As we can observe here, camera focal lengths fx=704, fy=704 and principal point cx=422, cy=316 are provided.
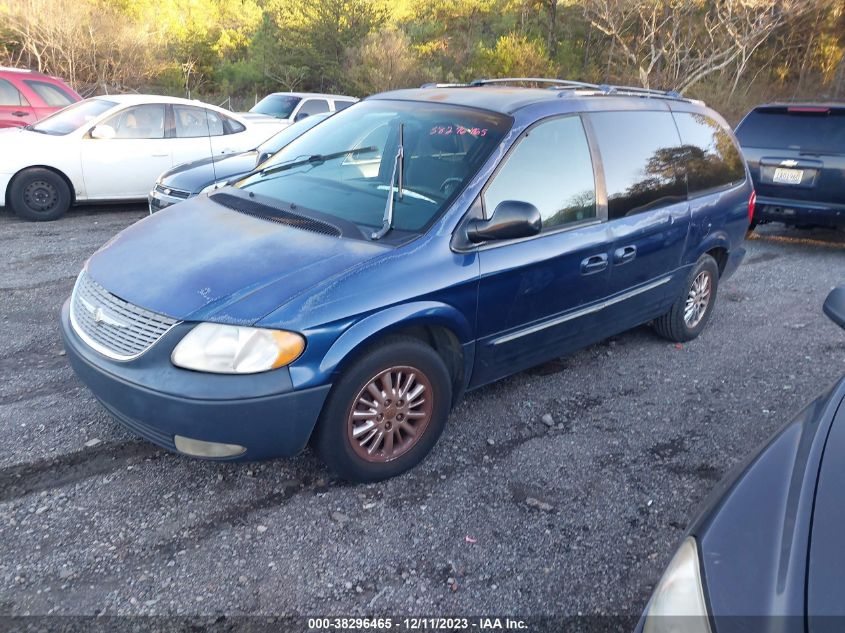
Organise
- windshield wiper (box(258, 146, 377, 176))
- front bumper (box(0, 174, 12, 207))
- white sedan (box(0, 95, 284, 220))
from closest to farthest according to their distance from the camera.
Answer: windshield wiper (box(258, 146, 377, 176)), front bumper (box(0, 174, 12, 207)), white sedan (box(0, 95, 284, 220))

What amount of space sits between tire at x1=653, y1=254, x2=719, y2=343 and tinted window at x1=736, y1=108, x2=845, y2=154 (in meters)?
3.60

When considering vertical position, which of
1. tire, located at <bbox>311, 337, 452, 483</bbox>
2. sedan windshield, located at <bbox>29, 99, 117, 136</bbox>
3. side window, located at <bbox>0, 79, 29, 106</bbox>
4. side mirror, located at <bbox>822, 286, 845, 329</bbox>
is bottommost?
tire, located at <bbox>311, 337, 452, 483</bbox>

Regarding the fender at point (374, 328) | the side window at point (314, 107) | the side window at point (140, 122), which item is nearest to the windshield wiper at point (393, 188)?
the fender at point (374, 328)

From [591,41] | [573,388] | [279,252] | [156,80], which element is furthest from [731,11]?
[279,252]

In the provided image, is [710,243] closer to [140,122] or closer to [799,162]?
[799,162]


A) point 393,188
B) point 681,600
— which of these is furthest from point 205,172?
point 681,600

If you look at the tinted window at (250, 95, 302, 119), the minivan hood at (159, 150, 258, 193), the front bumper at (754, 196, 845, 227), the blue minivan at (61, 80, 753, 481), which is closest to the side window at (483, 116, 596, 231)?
the blue minivan at (61, 80, 753, 481)

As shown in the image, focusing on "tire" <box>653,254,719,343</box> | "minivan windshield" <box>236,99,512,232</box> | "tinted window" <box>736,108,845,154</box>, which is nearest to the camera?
"minivan windshield" <box>236,99,512,232</box>

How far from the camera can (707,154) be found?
16.6 ft

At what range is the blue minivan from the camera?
287 centimetres

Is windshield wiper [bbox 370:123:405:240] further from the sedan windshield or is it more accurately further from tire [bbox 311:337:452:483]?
the sedan windshield

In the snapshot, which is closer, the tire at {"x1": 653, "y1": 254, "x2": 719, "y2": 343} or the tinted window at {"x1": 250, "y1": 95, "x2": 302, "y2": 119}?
the tire at {"x1": 653, "y1": 254, "x2": 719, "y2": 343}

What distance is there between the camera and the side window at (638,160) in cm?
417

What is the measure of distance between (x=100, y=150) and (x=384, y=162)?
6.07 m
